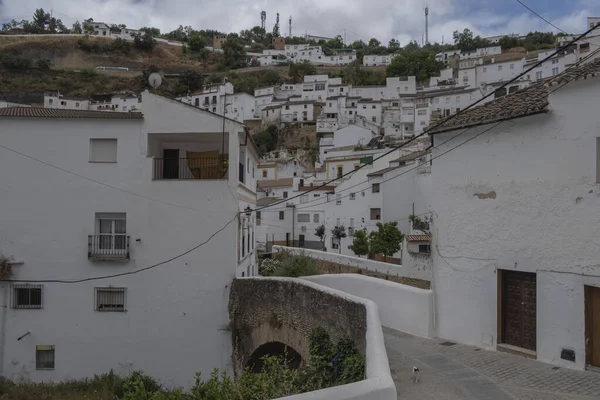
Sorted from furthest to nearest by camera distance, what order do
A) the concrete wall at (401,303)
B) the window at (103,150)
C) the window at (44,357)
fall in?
the window at (103,150)
the window at (44,357)
the concrete wall at (401,303)

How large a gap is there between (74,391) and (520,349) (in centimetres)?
1271

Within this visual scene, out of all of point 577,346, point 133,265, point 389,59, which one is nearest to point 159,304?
point 133,265

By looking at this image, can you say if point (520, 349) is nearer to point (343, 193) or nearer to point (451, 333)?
point (451, 333)

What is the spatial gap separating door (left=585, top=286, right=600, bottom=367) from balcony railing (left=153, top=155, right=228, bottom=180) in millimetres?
10888

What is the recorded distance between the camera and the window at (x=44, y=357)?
15.3 metres

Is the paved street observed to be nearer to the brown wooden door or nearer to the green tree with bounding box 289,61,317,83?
the brown wooden door

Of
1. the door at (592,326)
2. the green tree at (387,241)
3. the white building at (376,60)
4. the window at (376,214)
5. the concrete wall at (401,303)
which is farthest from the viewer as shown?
the white building at (376,60)

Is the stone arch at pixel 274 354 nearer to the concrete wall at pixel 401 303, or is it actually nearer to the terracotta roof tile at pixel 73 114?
the concrete wall at pixel 401 303

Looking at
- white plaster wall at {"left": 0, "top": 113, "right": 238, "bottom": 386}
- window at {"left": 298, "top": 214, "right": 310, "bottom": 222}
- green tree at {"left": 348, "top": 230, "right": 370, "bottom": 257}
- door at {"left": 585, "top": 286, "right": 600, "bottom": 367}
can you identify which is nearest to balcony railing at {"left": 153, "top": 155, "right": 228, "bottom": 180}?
white plaster wall at {"left": 0, "top": 113, "right": 238, "bottom": 386}

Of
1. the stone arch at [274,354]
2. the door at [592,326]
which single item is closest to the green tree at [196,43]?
the stone arch at [274,354]

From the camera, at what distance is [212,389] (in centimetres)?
692

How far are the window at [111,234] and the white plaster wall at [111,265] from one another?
11.4 inches

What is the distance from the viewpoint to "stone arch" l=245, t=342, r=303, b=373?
1246cm

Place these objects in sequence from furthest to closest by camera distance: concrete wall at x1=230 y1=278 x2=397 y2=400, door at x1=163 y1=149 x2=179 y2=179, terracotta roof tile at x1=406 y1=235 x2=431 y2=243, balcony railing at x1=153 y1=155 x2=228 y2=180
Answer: terracotta roof tile at x1=406 y1=235 x2=431 y2=243
door at x1=163 y1=149 x2=179 y2=179
balcony railing at x1=153 y1=155 x2=228 y2=180
concrete wall at x1=230 y1=278 x2=397 y2=400
